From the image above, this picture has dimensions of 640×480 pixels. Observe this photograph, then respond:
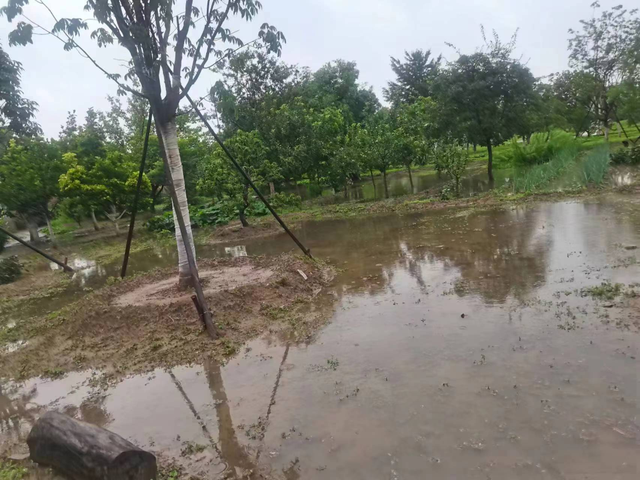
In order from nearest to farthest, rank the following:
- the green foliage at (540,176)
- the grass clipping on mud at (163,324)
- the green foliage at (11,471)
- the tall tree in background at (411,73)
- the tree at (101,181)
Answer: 1. the green foliage at (11,471)
2. the grass clipping on mud at (163,324)
3. the green foliage at (540,176)
4. the tree at (101,181)
5. the tall tree in background at (411,73)

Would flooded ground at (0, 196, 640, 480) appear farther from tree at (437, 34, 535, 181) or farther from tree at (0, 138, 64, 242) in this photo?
tree at (0, 138, 64, 242)

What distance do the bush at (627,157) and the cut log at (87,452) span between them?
21832 mm

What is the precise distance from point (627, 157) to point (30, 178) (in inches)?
1034

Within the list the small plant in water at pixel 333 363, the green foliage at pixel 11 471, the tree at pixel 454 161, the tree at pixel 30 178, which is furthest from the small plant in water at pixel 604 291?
the tree at pixel 30 178

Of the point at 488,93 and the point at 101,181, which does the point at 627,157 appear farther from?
the point at 101,181

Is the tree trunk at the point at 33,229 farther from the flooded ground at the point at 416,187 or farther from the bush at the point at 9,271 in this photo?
the flooded ground at the point at 416,187

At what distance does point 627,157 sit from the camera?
19594 millimetres

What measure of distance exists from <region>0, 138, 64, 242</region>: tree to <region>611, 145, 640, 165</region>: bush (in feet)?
82.6

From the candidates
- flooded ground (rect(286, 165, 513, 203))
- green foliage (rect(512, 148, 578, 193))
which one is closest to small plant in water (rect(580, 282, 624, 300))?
green foliage (rect(512, 148, 578, 193))

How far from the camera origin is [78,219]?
89.0 ft

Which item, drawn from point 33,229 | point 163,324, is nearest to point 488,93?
point 163,324

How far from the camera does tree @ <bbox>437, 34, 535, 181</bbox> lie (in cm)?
1930

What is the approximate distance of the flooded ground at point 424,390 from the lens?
11.9ft

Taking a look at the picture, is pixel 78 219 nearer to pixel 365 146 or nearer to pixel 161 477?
pixel 365 146
